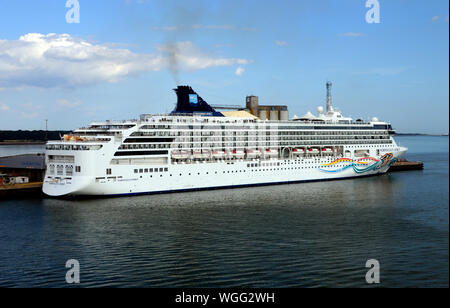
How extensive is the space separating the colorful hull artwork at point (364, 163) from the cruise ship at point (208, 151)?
110 millimetres

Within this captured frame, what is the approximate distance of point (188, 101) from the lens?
44250 mm

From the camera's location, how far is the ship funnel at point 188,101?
44.3 m

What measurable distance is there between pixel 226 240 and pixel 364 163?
3187cm

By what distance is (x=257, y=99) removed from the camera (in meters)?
57.2

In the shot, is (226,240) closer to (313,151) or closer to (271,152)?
(271,152)

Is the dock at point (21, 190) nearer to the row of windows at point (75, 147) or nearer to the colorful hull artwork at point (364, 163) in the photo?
the row of windows at point (75, 147)

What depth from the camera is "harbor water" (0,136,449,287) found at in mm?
17969

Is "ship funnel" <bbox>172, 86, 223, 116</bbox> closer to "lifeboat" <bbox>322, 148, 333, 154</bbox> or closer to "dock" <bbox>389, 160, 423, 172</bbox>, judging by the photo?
"lifeboat" <bbox>322, 148, 333, 154</bbox>

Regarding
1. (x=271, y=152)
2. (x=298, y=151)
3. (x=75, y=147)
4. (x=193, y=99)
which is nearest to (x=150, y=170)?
(x=75, y=147)

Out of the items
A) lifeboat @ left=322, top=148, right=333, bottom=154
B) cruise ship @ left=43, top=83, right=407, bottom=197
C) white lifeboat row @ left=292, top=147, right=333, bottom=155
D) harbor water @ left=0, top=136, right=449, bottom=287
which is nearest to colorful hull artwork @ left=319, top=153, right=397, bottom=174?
cruise ship @ left=43, top=83, right=407, bottom=197

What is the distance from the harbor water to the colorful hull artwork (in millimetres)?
12092

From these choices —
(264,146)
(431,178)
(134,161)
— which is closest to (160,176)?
(134,161)

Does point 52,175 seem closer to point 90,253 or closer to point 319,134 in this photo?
point 90,253

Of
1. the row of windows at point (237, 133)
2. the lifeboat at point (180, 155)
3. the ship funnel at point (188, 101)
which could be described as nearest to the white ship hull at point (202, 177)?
the lifeboat at point (180, 155)
